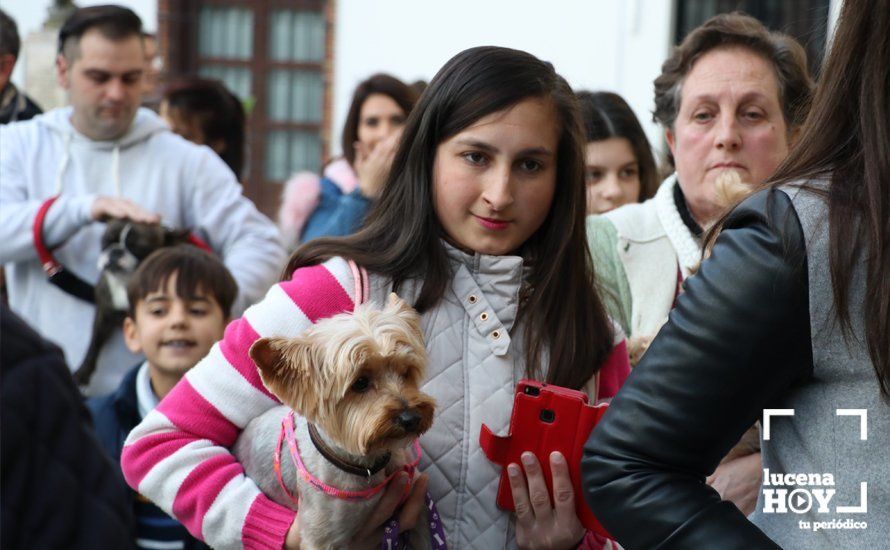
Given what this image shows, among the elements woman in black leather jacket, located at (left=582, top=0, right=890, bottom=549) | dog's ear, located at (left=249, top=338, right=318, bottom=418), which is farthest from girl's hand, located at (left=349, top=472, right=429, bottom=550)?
woman in black leather jacket, located at (left=582, top=0, right=890, bottom=549)

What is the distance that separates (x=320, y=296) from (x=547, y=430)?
0.56 meters

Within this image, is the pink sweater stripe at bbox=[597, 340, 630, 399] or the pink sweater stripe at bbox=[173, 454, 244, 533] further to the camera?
the pink sweater stripe at bbox=[597, 340, 630, 399]

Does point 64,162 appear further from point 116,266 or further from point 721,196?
point 721,196

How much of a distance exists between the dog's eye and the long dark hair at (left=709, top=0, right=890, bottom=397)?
99 centimetres

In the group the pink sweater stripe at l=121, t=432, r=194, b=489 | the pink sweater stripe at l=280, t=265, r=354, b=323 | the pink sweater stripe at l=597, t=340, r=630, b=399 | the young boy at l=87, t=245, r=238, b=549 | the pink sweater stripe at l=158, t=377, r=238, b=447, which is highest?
the pink sweater stripe at l=280, t=265, r=354, b=323

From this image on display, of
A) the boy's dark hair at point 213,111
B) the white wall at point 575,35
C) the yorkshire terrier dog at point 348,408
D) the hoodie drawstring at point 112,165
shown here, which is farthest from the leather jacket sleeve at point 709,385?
the white wall at point 575,35

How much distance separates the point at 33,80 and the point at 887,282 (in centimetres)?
728

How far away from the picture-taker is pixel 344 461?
2.52 meters

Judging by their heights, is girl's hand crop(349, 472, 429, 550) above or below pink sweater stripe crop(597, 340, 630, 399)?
below

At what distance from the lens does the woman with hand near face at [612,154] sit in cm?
466

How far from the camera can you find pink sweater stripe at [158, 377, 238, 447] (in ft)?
8.57

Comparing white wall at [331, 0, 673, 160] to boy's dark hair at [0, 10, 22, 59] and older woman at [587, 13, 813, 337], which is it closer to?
boy's dark hair at [0, 10, 22, 59]

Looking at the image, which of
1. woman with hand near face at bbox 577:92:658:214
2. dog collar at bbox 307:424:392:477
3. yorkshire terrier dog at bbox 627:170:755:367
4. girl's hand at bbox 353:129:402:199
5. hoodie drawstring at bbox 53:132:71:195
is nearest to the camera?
dog collar at bbox 307:424:392:477

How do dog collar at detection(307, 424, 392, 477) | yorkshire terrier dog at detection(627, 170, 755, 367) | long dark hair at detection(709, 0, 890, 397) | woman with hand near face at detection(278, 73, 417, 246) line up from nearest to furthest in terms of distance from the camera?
long dark hair at detection(709, 0, 890, 397) < dog collar at detection(307, 424, 392, 477) < yorkshire terrier dog at detection(627, 170, 755, 367) < woman with hand near face at detection(278, 73, 417, 246)
